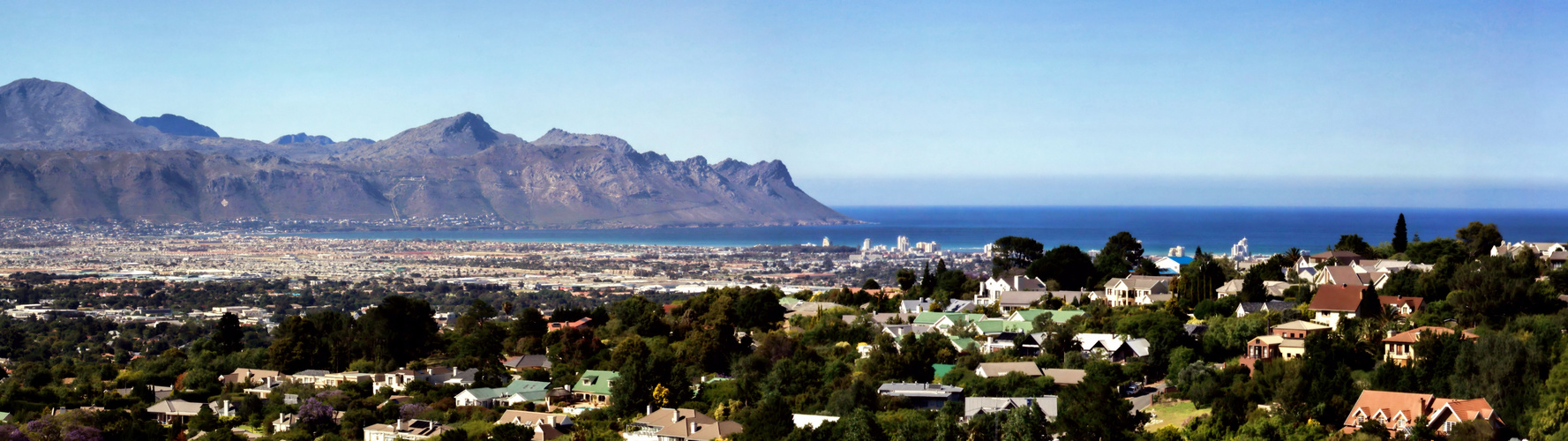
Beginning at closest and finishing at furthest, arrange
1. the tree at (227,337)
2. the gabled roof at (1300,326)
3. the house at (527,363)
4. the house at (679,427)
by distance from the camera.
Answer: the house at (679,427) → the gabled roof at (1300,326) → the house at (527,363) → the tree at (227,337)

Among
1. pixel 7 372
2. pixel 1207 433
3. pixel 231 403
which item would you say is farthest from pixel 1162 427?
pixel 7 372

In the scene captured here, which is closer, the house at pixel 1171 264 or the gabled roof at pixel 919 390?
the gabled roof at pixel 919 390

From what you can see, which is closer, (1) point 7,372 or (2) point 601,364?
(2) point 601,364

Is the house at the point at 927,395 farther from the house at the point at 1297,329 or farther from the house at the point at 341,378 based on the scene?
the house at the point at 341,378

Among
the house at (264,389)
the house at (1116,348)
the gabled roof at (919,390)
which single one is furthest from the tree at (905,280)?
the house at (264,389)

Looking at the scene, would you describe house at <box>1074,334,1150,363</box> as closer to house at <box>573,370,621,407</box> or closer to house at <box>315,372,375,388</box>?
house at <box>573,370,621,407</box>

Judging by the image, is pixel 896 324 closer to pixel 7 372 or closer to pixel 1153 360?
pixel 1153 360
